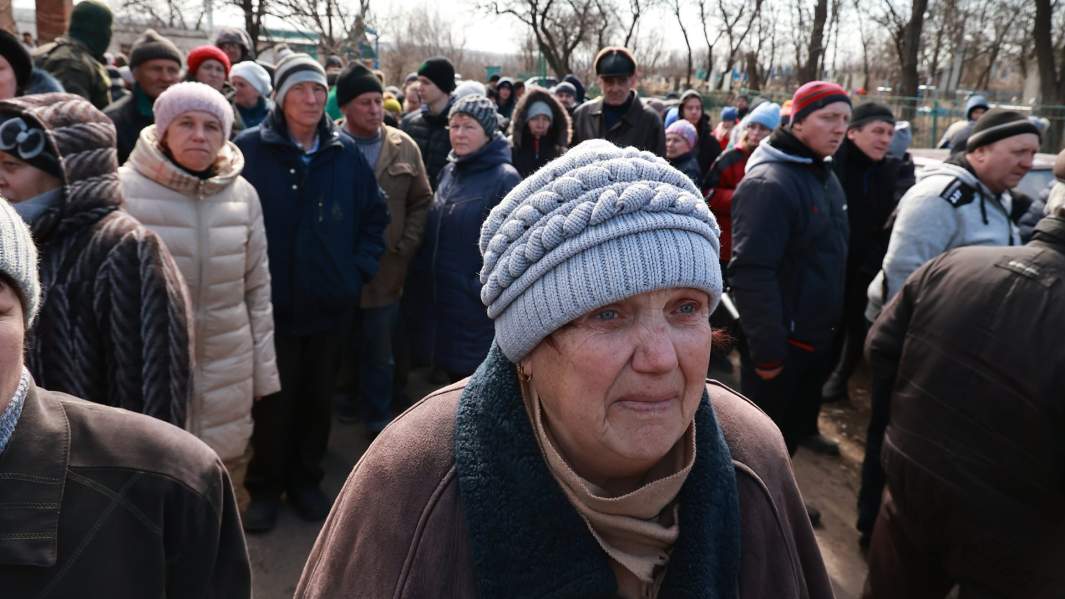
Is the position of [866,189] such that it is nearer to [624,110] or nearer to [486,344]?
[624,110]

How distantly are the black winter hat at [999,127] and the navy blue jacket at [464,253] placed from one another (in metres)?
2.32

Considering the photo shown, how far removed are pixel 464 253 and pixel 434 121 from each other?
6.36ft

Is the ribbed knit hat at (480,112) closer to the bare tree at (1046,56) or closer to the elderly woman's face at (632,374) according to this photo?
the elderly woman's face at (632,374)

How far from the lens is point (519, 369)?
1.44 metres

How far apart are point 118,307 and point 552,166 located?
1.55 m

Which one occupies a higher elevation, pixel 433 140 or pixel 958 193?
pixel 433 140

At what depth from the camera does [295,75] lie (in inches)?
142

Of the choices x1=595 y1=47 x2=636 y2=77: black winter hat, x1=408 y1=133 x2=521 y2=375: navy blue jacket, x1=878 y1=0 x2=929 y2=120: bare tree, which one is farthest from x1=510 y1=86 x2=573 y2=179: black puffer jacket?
A: x1=878 y1=0 x2=929 y2=120: bare tree

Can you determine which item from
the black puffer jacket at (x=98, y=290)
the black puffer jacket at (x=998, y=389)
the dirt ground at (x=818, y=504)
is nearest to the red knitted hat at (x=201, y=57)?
the dirt ground at (x=818, y=504)

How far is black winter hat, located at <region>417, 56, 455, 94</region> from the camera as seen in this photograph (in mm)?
5570

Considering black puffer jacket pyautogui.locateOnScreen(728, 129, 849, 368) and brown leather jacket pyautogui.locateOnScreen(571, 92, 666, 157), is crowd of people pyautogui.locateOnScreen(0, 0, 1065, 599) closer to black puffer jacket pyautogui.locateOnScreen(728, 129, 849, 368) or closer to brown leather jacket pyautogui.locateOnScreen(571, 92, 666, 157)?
black puffer jacket pyautogui.locateOnScreen(728, 129, 849, 368)

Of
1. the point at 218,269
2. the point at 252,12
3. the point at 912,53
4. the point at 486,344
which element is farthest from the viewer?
the point at 912,53

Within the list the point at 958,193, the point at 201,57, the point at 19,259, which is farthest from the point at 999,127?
the point at 201,57

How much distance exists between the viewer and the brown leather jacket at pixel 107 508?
1268 mm
